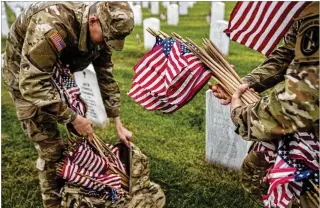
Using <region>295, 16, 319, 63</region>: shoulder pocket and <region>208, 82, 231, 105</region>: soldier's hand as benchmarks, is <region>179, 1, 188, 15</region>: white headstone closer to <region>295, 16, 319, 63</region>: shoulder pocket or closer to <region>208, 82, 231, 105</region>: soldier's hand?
<region>208, 82, 231, 105</region>: soldier's hand

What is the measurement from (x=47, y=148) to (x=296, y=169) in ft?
6.73

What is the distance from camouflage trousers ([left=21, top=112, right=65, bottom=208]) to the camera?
3133 millimetres

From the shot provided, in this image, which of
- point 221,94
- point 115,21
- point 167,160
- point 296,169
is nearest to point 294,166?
point 296,169

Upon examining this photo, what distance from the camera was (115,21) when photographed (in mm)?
2629

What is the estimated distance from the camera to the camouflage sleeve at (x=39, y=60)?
264 cm

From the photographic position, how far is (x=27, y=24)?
2.85m

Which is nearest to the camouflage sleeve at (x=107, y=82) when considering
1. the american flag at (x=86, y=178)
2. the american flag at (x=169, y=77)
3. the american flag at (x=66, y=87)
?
the american flag at (x=66, y=87)

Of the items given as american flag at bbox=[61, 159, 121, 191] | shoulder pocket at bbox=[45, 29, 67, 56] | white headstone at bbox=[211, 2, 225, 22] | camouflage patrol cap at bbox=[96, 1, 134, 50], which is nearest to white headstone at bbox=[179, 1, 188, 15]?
white headstone at bbox=[211, 2, 225, 22]

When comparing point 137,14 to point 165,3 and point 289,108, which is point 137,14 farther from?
point 289,108

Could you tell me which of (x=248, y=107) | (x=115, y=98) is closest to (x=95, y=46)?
(x=115, y=98)

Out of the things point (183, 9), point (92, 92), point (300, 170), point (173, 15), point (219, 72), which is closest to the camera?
point (300, 170)

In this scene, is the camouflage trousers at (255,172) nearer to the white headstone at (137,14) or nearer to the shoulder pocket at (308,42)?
the shoulder pocket at (308,42)

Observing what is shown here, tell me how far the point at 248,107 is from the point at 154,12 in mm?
13340

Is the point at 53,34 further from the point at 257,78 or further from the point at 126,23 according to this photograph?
the point at 257,78
